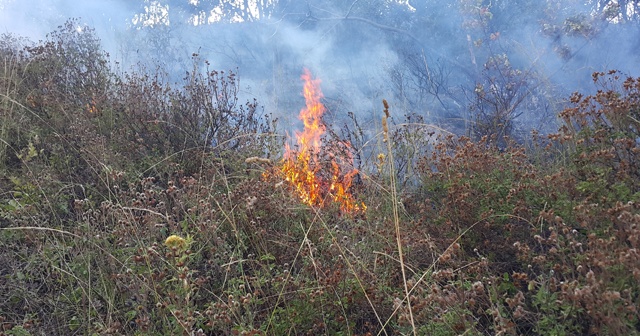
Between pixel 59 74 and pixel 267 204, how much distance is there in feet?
11.1

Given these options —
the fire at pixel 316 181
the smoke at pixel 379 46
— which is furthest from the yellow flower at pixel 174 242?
the smoke at pixel 379 46

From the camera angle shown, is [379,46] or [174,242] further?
[379,46]

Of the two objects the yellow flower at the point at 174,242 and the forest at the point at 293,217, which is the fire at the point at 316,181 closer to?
the forest at the point at 293,217

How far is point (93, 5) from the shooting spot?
45.3ft

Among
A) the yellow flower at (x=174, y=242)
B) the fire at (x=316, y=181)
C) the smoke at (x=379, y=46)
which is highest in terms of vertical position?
the smoke at (x=379, y=46)

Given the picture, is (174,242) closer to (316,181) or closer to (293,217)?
(293,217)

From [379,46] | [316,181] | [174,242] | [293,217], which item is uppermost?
[379,46]

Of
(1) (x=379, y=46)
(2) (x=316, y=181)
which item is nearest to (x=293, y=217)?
Answer: (2) (x=316, y=181)

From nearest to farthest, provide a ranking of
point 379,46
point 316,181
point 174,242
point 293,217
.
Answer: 1. point 174,242
2. point 293,217
3. point 316,181
4. point 379,46

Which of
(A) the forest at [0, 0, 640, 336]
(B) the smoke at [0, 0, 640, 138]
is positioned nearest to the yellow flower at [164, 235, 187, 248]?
(A) the forest at [0, 0, 640, 336]

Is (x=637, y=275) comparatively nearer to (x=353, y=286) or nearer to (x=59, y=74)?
(x=353, y=286)

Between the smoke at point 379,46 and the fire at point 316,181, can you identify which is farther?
the smoke at point 379,46

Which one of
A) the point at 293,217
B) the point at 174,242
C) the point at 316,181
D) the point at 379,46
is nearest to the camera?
the point at 174,242

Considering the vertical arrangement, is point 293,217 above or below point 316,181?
below
